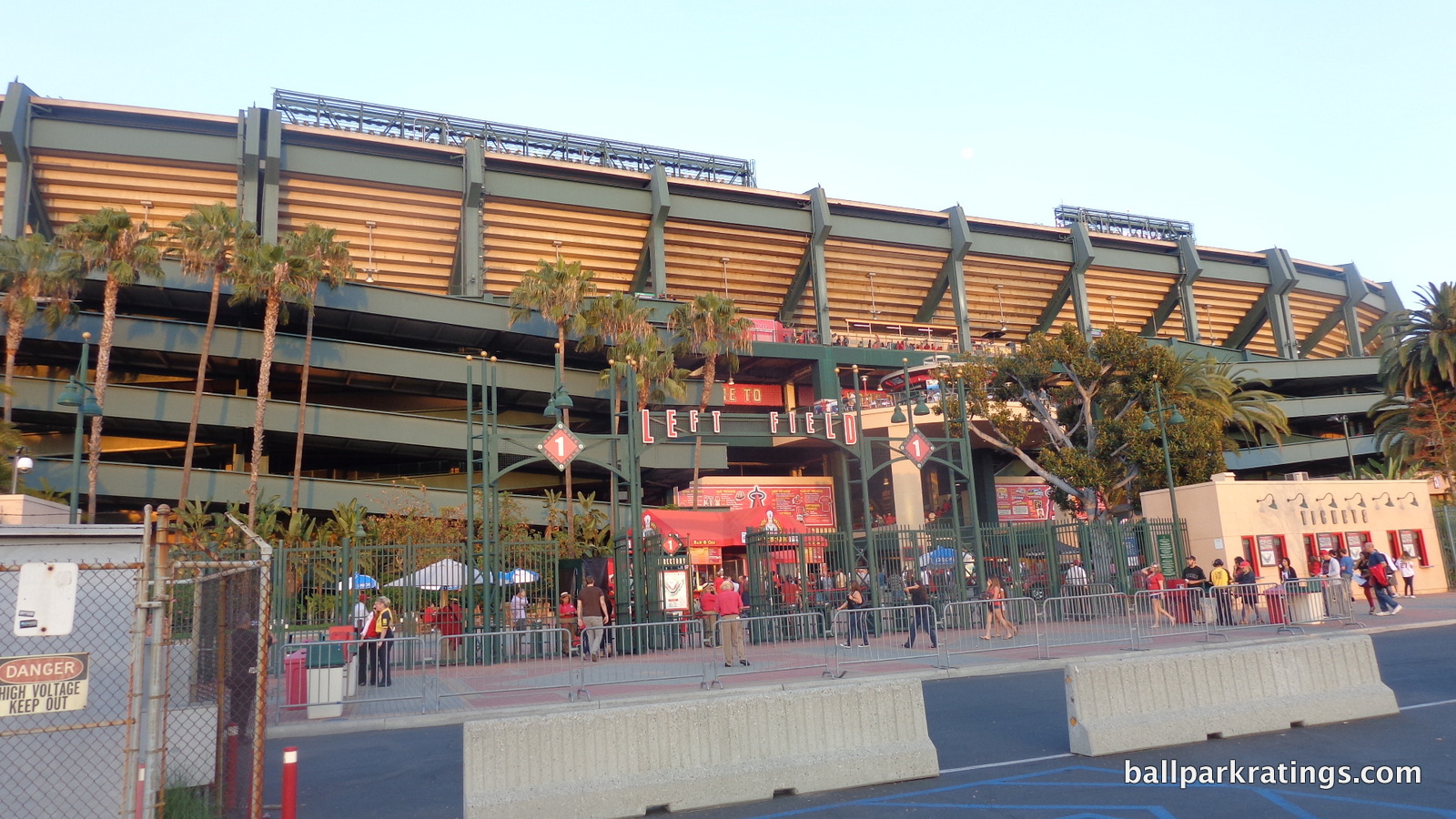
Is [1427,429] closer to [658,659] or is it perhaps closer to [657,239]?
[657,239]

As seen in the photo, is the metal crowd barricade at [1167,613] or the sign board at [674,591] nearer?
the metal crowd barricade at [1167,613]

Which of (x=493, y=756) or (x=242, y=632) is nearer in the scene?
(x=493, y=756)

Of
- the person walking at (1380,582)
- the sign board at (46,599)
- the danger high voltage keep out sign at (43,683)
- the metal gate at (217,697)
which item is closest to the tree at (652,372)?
the person walking at (1380,582)

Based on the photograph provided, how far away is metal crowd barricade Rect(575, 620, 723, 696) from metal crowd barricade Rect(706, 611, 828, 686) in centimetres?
39

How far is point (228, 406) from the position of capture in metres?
37.3

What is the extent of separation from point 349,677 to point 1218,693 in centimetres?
1182

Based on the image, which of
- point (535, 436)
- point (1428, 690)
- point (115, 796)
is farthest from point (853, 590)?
point (535, 436)

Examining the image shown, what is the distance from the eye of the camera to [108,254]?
1228 inches

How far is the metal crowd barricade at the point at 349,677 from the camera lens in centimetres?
1373

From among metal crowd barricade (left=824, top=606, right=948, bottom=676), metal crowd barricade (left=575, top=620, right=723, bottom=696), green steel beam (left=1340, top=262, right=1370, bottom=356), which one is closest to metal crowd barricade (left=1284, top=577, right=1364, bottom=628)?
metal crowd barricade (left=824, top=606, right=948, bottom=676)

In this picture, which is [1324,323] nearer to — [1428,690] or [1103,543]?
[1103,543]

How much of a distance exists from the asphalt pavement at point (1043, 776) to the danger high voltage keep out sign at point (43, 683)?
2.60 metres

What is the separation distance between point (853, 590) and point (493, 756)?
15.6 meters

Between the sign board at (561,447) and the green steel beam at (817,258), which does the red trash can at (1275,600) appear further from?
the green steel beam at (817,258)
